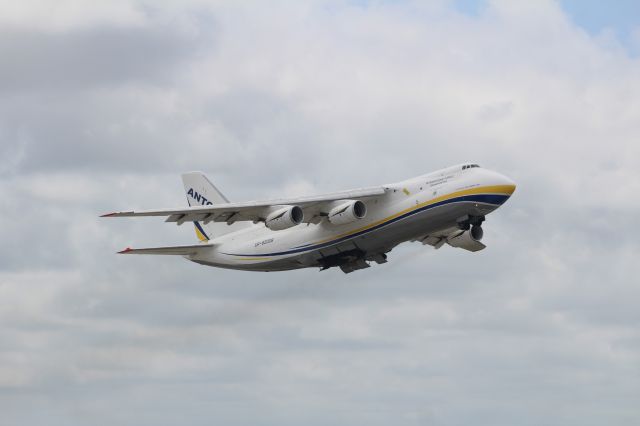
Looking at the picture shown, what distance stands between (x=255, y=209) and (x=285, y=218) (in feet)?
4.96

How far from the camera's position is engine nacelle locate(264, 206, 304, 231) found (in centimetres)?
3984

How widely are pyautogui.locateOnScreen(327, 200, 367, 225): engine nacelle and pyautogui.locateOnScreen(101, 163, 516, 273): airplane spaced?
3 cm

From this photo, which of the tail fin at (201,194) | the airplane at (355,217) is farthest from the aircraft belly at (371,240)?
the tail fin at (201,194)

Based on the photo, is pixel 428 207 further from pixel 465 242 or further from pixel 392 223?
pixel 465 242

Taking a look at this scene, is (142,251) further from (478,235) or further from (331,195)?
(478,235)

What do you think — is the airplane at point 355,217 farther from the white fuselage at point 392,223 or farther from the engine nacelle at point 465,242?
the engine nacelle at point 465,242

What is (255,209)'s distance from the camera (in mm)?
40969

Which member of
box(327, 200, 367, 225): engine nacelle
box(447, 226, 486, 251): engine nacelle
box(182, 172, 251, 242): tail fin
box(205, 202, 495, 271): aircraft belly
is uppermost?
box(182, 172, 251, 242): tail fin

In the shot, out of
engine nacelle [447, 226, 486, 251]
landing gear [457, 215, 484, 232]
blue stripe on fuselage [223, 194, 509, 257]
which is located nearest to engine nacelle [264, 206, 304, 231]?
blue stripe on fuselage [223, 194, 509, 257]

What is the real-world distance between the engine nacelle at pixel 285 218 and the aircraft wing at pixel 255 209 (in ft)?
1.71

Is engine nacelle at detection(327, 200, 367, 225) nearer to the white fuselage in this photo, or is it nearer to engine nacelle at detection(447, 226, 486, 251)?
the white fuselage

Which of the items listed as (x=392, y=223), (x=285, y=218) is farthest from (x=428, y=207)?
(x=285, y=218)

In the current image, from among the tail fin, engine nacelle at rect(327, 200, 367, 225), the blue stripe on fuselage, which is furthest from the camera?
the tail fin

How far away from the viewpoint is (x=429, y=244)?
1789 inches
